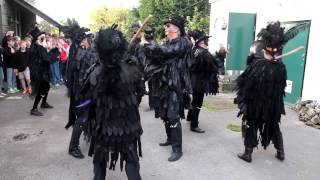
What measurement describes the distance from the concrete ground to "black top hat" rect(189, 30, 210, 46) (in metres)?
1.74

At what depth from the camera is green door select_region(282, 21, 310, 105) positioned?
331 inches

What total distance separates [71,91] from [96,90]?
183 cm

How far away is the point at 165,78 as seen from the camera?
4859 mm

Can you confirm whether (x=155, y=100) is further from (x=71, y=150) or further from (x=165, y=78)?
(x=71, y=150)

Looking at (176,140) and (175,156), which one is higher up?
(176,140)

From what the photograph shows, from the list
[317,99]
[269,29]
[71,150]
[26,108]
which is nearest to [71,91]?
[71,150]

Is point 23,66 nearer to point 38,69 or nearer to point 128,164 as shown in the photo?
point 38,69

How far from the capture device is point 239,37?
36.2ft

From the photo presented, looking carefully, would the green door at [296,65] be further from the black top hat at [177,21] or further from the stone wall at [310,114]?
the black top hat at [177,21]

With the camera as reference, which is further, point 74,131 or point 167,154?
point 167,154

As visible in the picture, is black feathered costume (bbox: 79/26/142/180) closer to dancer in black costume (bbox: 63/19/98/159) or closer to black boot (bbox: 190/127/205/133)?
dancer in black costume (bbox: 63/19/98/159)

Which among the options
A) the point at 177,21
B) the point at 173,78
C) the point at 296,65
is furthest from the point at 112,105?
the point at 296,65

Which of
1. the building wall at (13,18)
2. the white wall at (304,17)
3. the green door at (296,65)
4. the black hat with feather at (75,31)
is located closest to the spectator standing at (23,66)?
the building wall at (13,18)

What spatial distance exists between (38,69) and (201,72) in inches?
139
